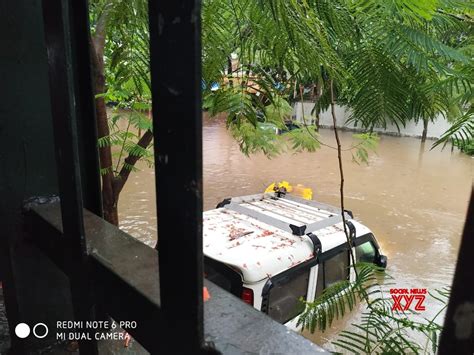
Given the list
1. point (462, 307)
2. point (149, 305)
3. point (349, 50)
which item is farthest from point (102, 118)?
point (462, 307)

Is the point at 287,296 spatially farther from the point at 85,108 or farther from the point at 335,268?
the point at 85,108

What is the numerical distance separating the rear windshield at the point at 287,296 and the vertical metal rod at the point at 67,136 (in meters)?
2.95

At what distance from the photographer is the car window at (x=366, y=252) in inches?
195

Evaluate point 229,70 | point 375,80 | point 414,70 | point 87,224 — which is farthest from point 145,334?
point 229,70

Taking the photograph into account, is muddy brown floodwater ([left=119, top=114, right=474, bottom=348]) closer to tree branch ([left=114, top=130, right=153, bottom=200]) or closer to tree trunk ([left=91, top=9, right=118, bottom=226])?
tree branch ([left=114, top=130, right=153, bottom=200])

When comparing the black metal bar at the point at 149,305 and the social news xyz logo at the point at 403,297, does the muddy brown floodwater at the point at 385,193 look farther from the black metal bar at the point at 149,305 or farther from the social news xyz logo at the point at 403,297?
the black metal bar at the point at 149,305

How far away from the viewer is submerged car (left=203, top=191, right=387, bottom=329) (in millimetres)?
3576

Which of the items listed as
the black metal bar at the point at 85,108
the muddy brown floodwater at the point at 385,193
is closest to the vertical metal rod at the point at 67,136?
the black metal bar at the point at 85,108

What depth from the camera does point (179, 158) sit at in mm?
536

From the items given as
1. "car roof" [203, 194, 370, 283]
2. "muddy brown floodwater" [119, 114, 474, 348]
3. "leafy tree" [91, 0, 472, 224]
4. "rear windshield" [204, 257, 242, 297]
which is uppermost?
"leafy tree" [91, 0, 472, 224]

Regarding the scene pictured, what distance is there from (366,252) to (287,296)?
1710 millimetres

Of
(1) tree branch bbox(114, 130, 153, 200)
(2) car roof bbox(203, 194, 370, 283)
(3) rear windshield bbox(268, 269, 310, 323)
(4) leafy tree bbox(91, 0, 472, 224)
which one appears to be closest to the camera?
(4) leafy tree bbox(91, 0, 472, 224)

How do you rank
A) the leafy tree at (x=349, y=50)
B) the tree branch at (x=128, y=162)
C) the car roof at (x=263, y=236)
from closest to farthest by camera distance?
1. the leafy tree at (x=349, y=50)
2. the tree branch at (x=128, y=162)
3. the car roof at (x=263, y=236)

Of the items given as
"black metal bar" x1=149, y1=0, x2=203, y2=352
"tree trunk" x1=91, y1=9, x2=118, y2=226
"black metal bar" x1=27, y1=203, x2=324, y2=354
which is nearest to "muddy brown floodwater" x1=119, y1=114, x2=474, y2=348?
A: "tree trunk" x1=91, y1=9, x2=118, y2=226
